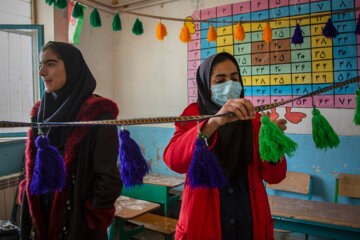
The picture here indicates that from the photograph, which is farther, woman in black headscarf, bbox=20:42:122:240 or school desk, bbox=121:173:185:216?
school desk, bbox=121:173:185:216

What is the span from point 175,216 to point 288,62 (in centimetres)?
250

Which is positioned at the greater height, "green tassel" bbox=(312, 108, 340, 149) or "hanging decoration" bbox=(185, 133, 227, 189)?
"green tassel" bbox=(312, 108, 340, 149)

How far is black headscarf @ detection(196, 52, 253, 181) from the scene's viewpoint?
1.22 m

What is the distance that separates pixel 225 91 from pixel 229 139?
0.75 ft

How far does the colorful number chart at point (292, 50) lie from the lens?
2863mm

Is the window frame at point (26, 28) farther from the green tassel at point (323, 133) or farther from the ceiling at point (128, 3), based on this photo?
the green tassel at point (323, 133)

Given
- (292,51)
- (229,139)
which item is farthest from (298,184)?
(229,139)

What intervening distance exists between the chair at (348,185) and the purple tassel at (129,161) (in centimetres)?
266

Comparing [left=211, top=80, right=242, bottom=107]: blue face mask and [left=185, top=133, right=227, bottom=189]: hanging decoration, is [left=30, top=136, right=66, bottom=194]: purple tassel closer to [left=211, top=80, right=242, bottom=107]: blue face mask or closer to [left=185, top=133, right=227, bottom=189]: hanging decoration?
[left=185, top=133, right=227, bottom=189]: hanging decoration

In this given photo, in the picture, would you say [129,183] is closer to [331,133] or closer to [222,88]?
[222,88]

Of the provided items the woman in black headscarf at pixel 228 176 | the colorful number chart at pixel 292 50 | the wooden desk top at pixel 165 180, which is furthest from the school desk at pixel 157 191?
the woman in black headscarf at pixel 228 176

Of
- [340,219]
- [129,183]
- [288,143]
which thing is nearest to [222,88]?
[288,143]

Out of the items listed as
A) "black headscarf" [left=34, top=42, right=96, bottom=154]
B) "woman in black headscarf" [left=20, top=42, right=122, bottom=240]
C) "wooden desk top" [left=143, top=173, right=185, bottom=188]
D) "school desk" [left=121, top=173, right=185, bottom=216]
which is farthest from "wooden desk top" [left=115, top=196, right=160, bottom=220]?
"black headscarf" [left=34, top=42, right=96, bottom=154]

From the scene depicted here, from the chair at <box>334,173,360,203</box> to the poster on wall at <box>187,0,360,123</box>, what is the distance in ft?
2.42
